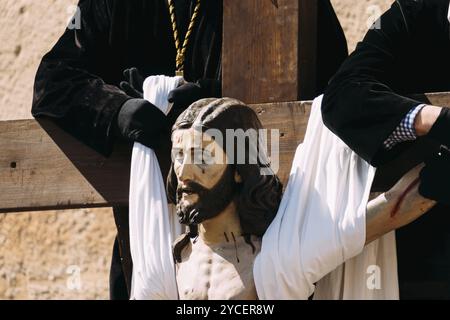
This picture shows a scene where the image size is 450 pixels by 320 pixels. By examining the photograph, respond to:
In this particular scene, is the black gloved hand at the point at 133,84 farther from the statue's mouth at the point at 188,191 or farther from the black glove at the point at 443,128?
the black glove at the point at 443,128

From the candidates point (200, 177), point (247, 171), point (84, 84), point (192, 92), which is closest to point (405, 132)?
point (247, 171)

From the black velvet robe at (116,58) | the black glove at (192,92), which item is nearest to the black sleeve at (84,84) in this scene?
the black velvet robe at (116,58)

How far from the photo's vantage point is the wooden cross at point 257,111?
6.66 m

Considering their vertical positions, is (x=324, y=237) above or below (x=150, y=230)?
above

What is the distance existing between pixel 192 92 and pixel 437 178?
807 millimetres

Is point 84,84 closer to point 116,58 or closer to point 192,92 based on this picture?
point 116,58

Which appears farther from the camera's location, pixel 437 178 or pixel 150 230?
pixel 150 230

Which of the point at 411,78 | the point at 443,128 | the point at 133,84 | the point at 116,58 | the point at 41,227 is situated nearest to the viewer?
the point at 443,128

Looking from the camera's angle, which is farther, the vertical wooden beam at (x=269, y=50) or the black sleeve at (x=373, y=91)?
the vertical wooden beam at (x=269, y=50)

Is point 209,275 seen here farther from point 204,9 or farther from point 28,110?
point 28,110

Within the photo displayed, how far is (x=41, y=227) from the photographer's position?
908cm

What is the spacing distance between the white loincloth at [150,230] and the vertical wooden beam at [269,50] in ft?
0.96

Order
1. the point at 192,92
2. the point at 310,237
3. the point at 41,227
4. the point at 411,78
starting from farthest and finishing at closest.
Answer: the point at 41,227, the point at 192,92, the point at 411,78, the point at 310,237
